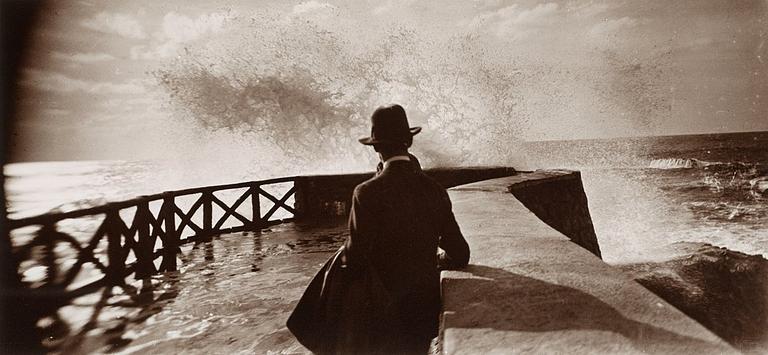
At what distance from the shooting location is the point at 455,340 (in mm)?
1759

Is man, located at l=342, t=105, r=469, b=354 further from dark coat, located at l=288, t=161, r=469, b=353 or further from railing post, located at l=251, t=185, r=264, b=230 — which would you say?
railing post, located at l=251, t=185, r=264, b=230

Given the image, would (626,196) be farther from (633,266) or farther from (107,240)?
(107,240)

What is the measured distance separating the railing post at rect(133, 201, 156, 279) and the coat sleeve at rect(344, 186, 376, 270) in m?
4.85

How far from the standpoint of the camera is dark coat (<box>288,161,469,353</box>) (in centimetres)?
231

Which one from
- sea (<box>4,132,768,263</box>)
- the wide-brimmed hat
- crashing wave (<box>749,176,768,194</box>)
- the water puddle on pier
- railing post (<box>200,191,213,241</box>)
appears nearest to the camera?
the wide-brimmed hat

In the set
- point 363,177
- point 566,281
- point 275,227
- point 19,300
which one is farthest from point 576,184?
point 19,300

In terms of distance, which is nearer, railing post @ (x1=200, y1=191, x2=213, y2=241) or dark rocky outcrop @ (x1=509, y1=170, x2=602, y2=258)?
dark rocky outcrop @ (x1=509, y1=170, x2=602, y2=258)

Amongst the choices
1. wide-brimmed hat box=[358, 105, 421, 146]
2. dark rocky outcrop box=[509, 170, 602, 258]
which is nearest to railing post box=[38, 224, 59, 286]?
wide-brimmed hat box=[358, 105, 421, 146]

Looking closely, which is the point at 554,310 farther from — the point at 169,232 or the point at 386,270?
the point at 169,232

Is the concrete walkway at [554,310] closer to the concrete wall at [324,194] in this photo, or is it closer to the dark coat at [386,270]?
the dark coat at [386,270]

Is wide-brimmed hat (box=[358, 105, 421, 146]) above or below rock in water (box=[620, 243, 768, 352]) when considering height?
above

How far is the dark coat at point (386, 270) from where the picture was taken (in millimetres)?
2307

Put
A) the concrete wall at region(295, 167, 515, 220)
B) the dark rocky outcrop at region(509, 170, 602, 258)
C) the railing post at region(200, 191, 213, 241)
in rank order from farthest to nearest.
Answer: the concrete wall at region(295, 167, 515, 220)
the railing post at region(200, 191, 213, 241)
the dark rocky outcrop at region(509, 170, 602, 258)

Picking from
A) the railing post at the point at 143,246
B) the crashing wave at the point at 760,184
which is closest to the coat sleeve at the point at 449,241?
the railing post at the point at 143,246
